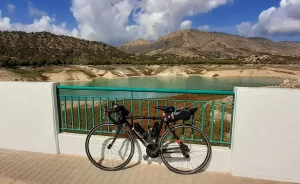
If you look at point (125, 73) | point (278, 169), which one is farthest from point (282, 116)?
point (125, 73)

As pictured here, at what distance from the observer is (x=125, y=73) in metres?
54.5

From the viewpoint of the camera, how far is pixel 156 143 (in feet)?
11.2

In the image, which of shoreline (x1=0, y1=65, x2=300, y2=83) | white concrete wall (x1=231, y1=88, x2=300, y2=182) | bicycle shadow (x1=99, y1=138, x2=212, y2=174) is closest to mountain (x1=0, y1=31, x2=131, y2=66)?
shoreline (x1=0, y1=65, x2=300, y2=83)

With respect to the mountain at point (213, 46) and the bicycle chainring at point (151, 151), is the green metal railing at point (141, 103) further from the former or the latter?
the mountain at point (213, 46)

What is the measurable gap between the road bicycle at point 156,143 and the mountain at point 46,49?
5138cm

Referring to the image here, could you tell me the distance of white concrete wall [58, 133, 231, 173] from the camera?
3.44 meters

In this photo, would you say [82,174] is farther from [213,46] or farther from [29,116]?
[213,46]

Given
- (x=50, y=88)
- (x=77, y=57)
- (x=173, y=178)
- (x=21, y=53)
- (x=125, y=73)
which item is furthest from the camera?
(x=77, y=57)

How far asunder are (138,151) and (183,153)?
802 millimetres

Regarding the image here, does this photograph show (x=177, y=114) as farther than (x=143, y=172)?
No

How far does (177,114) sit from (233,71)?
5689 cm

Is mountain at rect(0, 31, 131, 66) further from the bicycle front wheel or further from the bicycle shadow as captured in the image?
the bicycle front wheel

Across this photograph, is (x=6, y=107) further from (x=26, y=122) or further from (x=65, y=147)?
(x=65, y=147)

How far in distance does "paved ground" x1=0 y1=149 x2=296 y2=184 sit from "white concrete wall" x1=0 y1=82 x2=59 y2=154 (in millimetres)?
369
